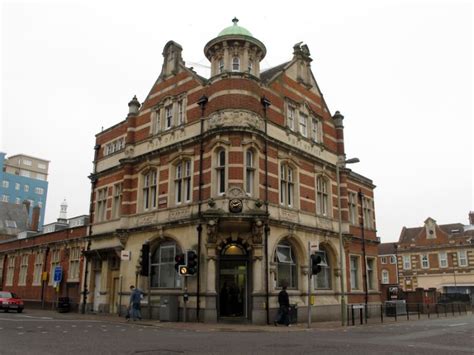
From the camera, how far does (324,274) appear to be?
91.4ft

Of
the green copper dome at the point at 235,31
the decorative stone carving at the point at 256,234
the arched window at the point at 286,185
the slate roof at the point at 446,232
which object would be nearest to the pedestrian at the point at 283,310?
the decorative stone carving at the point at 256,234

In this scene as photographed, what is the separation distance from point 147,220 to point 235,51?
10.9 meters

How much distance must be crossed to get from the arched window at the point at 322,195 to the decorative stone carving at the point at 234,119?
23.7 ft

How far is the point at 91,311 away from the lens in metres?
29.9

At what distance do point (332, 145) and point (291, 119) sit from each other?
4.92 meters

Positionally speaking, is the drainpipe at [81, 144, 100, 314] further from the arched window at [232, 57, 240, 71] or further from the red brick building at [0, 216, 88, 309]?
the arched window at [232, 57, 240, 71]

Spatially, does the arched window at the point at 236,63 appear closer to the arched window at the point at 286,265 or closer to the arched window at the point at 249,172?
the arched window at the point at 249,172

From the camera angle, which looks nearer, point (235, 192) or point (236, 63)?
point (235, 192)

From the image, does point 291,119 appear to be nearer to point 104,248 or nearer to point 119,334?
point 104,248

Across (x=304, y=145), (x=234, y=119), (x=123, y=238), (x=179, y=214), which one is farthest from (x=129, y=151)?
(x=304, y=145)

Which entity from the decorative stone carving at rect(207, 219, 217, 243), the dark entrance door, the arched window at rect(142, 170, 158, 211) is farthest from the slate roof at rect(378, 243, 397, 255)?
the decorative stone carving at rect(207, 219, 217, 243)

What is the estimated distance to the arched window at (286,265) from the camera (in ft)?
79.6

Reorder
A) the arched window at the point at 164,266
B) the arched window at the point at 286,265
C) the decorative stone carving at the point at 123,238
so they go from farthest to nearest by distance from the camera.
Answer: the decorative stone carving at the point at 123,238 < the arched window at the point at 164,266 < the arched window at the point at 286,265

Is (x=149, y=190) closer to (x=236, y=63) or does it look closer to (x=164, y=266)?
(x=164, y=266)
